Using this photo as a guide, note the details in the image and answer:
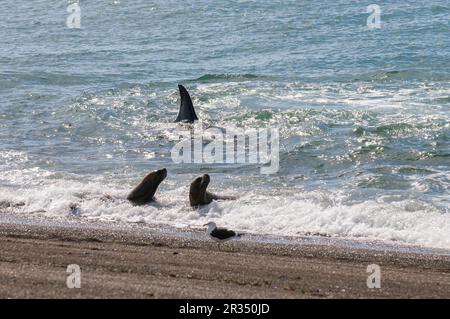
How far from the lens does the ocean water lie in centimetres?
1035

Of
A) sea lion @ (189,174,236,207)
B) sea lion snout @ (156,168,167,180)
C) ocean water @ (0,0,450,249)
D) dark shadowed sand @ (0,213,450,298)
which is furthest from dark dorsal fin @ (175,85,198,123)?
dark shadowed sand @ (0,213,450,298)

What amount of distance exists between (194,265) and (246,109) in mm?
10395

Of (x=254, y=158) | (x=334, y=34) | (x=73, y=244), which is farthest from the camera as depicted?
(x=334, y=34)

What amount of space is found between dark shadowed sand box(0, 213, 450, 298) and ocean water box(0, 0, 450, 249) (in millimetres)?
867

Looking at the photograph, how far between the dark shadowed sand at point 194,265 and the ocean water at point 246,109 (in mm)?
867

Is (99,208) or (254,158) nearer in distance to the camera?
(99,208)

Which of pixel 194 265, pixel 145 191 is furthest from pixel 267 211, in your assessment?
pixel 194 265

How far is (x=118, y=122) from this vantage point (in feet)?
55.1

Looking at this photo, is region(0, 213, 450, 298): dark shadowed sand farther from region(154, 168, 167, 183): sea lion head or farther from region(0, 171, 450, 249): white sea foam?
region(154, 168, 167, 183): sea lion head

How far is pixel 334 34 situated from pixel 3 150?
1439 centimetres

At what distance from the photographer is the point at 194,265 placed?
728 centimetres
